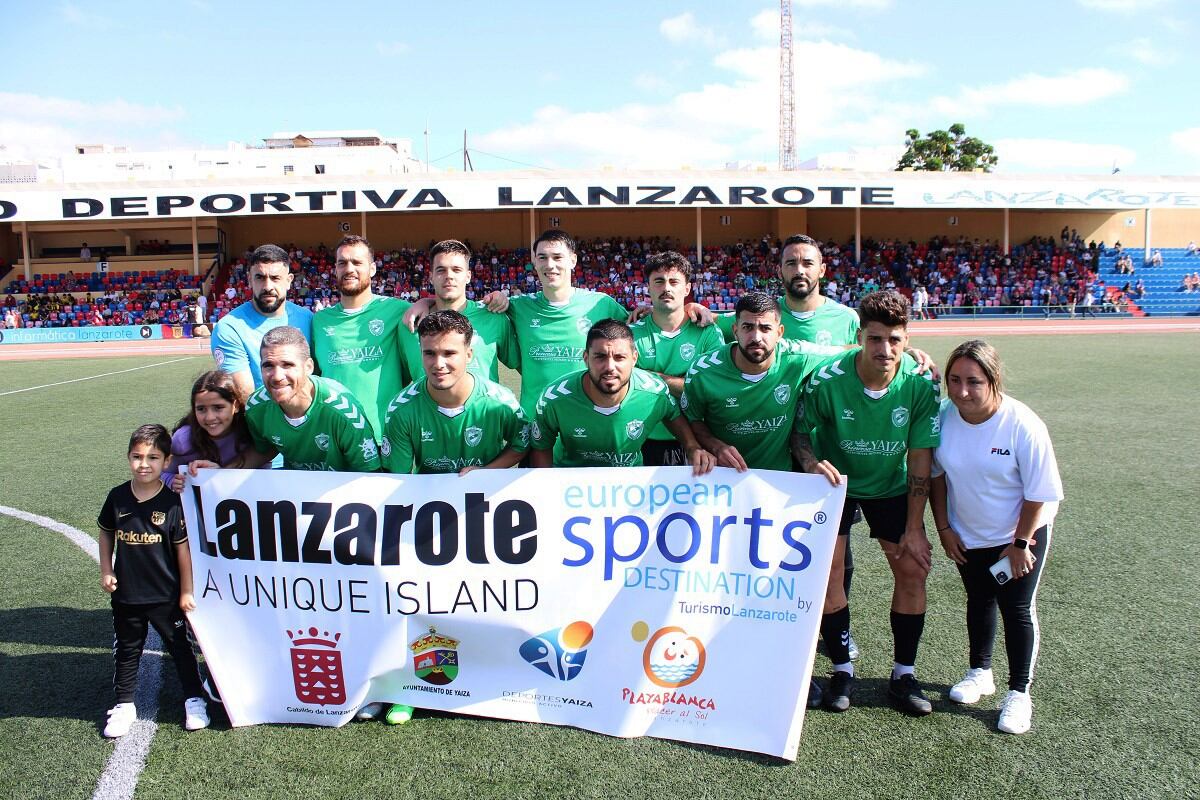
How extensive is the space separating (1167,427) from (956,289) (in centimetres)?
2774

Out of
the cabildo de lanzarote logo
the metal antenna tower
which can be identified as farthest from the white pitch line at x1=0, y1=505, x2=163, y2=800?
the metal antenna tower

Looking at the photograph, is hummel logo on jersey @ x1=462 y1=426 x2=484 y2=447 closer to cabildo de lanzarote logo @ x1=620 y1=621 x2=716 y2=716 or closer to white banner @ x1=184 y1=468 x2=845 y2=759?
white banner @ x1=184 y1=468 x2=845 y2=759

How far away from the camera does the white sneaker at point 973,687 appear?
A: 357 centimetres

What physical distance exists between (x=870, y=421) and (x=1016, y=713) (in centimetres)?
136

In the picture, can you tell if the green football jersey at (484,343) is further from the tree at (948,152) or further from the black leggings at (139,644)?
the tree at (948,152)

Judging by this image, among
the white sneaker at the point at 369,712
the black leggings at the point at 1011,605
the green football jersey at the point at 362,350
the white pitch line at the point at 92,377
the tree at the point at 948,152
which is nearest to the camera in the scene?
the black leggings at the point at 1011,605

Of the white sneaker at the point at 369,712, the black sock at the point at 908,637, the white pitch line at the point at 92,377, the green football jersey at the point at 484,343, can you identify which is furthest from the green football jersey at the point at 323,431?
the white pitch line at the point at 92,377

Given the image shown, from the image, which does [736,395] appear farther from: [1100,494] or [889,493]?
[1100,494]

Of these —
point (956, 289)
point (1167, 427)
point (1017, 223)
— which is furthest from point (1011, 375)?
point (1017, 223)

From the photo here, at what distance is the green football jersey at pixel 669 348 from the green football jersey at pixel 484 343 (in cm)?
90

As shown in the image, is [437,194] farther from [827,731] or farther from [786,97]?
[786,97]

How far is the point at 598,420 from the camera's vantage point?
3842 millimetres

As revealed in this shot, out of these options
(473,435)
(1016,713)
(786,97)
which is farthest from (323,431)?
(786,97)

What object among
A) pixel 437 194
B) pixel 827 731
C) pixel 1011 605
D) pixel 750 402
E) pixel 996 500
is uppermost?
pixel 437 194
